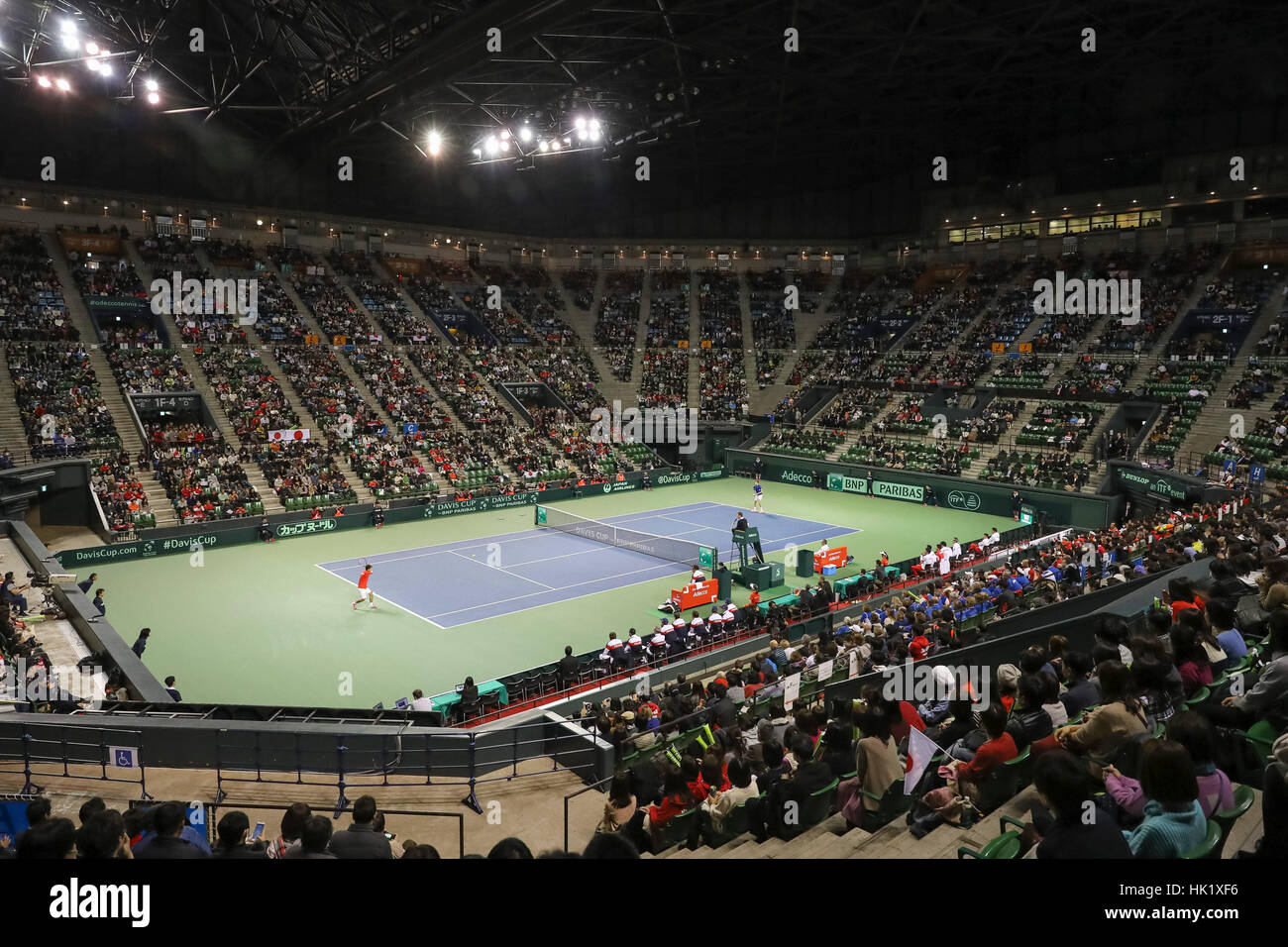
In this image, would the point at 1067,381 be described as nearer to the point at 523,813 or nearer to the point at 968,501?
the point at 968,501

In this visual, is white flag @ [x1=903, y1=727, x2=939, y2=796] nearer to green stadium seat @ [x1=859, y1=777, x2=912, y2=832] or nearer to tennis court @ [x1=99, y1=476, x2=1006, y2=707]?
green stadium seat @ [x1=859, y1=777, x2=912, y2=832]

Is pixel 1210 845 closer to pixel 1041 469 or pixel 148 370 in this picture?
pixel 1041 469

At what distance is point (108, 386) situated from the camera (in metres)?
40.5

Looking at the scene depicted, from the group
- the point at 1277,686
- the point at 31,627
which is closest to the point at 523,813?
the point at 1277,686

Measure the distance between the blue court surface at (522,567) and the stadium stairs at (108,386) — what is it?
9697mm

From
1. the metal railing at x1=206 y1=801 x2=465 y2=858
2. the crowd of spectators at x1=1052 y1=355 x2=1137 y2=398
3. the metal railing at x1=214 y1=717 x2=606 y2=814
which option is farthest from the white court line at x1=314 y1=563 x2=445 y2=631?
the crowd of spectators at x1=1052 y1=355 x2=1137 y2=398

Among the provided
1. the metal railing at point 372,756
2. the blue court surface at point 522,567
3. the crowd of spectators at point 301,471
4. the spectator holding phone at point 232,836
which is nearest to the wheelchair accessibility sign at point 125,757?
the metal railing at point 372,756

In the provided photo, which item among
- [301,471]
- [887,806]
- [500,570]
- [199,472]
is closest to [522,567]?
[500,570]

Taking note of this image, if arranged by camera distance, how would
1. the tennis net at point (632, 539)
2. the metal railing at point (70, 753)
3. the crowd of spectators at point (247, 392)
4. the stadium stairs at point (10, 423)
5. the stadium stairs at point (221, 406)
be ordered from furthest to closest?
the crowd of spectators at point (247, 392) < the stadium stairs at point (221, 406) < the stadium stairs at point (10, 423) < the tennis net at point (632, 539) < the metal railing at point (70, 753)

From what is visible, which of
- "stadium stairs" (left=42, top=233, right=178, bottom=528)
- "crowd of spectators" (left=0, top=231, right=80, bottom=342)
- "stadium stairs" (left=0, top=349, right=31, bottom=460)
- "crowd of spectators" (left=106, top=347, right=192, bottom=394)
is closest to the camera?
"stadium stairs" (left=0, top=349, right=31, bottom=460)

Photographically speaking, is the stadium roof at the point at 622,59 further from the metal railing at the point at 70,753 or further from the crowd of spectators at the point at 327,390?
the metal railing at the point at 70,753

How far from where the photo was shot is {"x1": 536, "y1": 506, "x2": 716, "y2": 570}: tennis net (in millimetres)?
30405

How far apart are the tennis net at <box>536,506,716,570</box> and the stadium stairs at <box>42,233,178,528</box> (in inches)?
612

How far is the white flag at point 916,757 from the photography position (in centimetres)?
718
